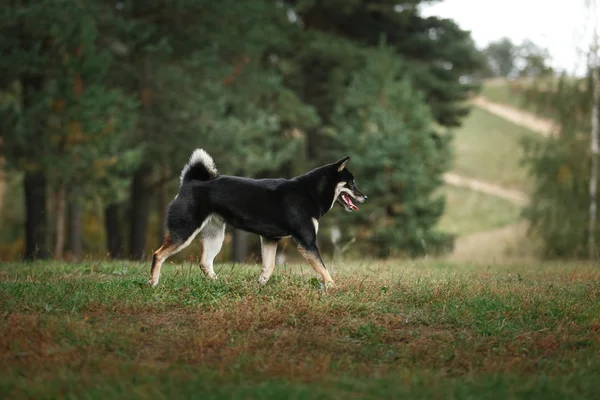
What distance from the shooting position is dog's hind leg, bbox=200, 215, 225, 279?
928 centimetres

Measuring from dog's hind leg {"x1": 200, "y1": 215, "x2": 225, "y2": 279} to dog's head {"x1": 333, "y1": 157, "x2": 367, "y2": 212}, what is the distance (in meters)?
1.68

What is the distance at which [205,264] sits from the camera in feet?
30.5

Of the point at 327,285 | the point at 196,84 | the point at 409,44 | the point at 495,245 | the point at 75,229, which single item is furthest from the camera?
the point at 495,245

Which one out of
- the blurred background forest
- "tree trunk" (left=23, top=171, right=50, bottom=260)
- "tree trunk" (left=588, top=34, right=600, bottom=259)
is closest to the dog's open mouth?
the blurred background forest

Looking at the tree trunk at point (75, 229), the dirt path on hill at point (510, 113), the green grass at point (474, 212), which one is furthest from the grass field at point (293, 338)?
the dirt path on hill at point (510, 113)

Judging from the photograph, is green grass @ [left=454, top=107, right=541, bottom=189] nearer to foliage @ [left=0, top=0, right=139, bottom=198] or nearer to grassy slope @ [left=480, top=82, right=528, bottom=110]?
grassy slope @ [left=480, top=82, right=528, bottom=110]

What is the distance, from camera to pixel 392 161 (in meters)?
23.8

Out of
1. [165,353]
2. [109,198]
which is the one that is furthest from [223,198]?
[109,198]

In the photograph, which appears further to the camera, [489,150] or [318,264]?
[489,150]

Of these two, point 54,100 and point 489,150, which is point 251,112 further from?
point 489,150

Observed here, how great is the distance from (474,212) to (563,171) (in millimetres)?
26344

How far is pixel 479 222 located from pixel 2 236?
3001 centimetres

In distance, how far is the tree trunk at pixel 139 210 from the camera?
24109 mm

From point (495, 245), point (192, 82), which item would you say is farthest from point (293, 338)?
point (495, 245)
